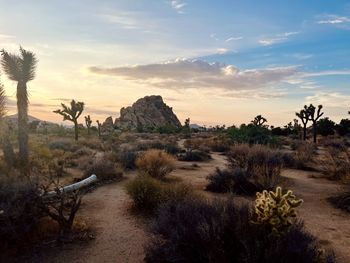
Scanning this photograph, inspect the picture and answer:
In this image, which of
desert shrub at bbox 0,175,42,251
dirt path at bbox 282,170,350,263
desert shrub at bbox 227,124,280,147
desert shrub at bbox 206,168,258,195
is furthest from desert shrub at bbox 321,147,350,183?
desert shrub at bbox 0,175,42,251

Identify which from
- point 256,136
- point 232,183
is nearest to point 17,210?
point 232,183

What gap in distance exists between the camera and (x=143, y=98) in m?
114

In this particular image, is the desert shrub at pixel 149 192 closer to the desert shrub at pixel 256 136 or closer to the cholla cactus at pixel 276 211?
the cholla cactus at pixel 276 211

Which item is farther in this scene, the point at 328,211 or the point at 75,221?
the point at 328,211

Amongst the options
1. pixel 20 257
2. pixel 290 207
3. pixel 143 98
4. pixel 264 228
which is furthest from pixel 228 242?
pixel 143 98

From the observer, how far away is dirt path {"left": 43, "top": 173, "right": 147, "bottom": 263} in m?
6.94

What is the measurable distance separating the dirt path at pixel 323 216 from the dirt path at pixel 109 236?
356 cm

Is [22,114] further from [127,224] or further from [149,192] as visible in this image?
[127,224]

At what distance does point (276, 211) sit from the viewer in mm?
5680

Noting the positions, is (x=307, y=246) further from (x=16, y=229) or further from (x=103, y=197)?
(x=103, y=197)

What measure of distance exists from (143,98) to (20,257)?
353 ft

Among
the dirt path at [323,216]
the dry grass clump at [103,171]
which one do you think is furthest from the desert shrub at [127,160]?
the dirt path at [323,216]

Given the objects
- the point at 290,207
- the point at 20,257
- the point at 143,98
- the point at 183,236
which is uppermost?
the point at 143,98

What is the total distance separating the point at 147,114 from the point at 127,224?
98.3 m
